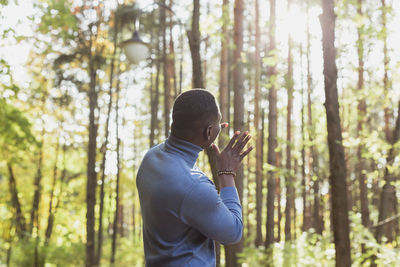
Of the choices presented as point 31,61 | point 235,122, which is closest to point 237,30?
point 235,122

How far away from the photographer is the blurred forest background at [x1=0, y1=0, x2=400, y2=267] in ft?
22.9

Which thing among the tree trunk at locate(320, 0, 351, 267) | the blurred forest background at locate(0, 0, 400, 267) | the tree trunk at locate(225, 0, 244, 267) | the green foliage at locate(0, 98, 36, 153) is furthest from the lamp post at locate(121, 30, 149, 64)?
the green foliage at locate(0, 98, 36, 153)

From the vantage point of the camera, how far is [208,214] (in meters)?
1.73

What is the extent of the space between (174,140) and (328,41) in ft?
14.5

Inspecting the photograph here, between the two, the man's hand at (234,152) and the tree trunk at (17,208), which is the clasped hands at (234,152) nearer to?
the man's hand at (234,152)

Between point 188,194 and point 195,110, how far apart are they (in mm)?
419

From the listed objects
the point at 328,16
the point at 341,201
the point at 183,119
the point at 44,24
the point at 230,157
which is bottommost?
the point at 341,201

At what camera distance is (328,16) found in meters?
5.73

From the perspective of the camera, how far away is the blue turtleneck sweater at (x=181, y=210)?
5.70 ft

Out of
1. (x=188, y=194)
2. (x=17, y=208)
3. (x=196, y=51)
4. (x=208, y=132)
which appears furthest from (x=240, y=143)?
(x=17, y=208)

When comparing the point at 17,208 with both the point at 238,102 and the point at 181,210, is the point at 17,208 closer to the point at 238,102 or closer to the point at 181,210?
the point at 238,102

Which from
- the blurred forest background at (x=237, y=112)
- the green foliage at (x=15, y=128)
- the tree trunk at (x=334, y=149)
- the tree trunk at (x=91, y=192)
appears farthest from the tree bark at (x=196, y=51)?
the tree trunk at (x=91, y=192)

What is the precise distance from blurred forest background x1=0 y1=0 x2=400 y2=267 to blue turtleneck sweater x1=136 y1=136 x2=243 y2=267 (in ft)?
11.2

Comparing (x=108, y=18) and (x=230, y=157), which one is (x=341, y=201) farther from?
(x=108, y=18)
